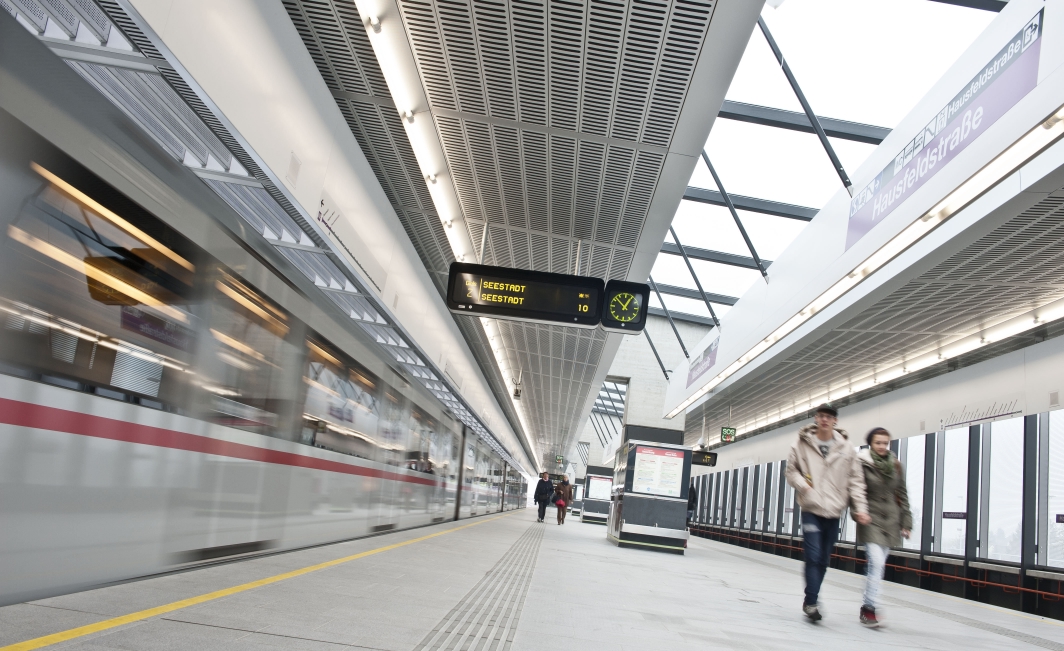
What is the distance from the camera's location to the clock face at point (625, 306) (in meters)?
9.23

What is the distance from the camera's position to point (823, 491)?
598 cm

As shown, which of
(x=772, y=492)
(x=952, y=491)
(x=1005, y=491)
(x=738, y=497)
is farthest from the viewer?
(x=738, y=497)

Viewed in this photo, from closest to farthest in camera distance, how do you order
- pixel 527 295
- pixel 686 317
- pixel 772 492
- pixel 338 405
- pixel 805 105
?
pixel 338 405 → pixel 527 295 → pixel 805 105 → pixel 686 317 → pixel 772 492

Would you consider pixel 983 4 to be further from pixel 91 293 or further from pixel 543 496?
pixel 543 496

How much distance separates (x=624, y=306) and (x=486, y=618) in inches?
204

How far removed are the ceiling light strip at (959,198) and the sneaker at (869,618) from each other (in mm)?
3283

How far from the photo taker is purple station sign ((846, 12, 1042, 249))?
563cm

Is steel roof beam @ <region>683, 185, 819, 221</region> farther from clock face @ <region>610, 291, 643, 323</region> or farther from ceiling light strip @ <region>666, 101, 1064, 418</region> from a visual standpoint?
clock face @ <region>610, 291, 643, 323</region>

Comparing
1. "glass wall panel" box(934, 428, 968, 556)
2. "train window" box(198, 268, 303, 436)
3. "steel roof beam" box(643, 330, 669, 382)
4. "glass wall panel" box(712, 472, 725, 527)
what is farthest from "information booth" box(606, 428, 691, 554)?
"glass wall panel" box(712, 472, 725, 527)

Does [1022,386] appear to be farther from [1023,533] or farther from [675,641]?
[675,641]

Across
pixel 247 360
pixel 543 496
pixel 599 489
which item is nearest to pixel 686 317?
pixel 543 496

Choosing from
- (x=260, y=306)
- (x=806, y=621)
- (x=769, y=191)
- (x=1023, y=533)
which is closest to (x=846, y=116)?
(x=769, y=191)

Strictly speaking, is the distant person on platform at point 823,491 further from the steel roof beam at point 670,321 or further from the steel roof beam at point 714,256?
the steel roof beam at point 670,321

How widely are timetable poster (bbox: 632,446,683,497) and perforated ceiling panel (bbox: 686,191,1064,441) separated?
290 centimetres
